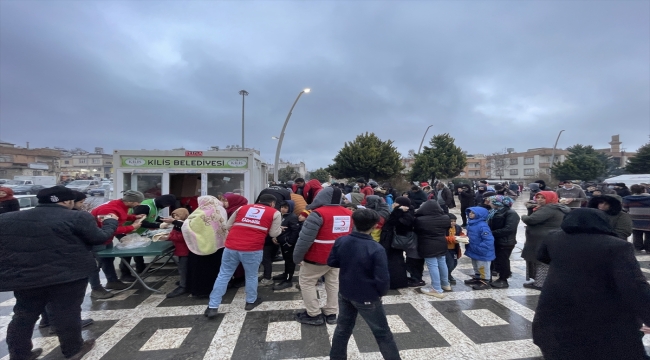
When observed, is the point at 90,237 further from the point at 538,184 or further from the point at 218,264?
the point at 538,184

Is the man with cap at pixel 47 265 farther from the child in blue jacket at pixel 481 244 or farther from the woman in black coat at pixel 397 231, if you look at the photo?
the child in blue jacket at pixel 481 244

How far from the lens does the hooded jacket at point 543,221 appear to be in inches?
167

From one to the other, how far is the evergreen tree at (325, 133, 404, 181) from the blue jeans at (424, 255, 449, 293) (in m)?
19.5

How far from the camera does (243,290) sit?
4.71 m

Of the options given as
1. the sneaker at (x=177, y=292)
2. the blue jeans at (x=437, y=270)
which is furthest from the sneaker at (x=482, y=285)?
the sneaker at (x=177, y=292)

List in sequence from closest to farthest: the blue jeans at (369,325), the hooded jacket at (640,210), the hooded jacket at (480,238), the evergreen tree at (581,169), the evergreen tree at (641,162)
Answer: the blue jeans at (369,325)
the hooded jacket at (480,238)
the hooded jacket at (640,210)
the evergreen tree at (641,162)
the evergreen tree at (581,169)

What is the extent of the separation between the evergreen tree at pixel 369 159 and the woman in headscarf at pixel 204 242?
66.5 ft

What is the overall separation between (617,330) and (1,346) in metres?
5.55

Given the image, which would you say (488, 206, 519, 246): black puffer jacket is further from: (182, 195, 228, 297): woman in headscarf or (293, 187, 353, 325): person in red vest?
(182, 195, 228, 297): woman in headscarf

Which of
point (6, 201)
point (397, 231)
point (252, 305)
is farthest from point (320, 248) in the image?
point (6, 201)

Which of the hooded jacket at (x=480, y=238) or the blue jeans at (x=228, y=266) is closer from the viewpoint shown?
the blue jeans at (x=228, y=266)

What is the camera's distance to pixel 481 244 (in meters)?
4.56

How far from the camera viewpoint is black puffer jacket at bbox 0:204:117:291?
254 centimetres

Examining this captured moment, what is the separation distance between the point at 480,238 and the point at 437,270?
0.89 metres
